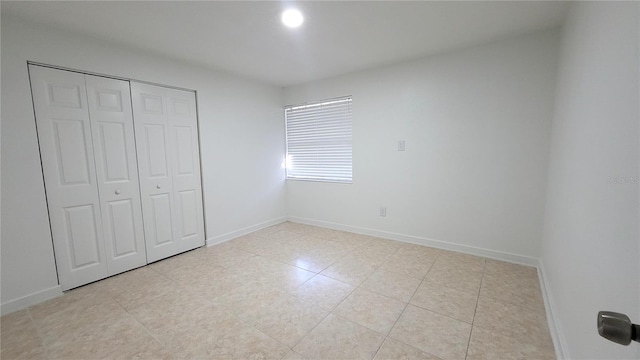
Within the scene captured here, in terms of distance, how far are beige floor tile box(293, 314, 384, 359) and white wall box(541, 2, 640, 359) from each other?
1046 mm

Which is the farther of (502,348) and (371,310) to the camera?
(371,310)

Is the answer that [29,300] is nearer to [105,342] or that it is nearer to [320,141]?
[105,342]

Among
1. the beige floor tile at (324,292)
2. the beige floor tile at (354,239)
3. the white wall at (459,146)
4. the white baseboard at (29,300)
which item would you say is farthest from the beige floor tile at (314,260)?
the white baseboard at (29,300)

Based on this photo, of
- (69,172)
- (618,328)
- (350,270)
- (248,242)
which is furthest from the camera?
(248,242)

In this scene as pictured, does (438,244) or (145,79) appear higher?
(145,79)

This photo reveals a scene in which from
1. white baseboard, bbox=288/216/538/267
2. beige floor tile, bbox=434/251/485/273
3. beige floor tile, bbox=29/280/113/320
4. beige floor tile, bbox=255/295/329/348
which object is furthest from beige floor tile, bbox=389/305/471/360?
beige floor tile, bbox=29/280/113/320

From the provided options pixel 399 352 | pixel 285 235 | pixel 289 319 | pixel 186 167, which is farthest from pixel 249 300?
pixel 186 167

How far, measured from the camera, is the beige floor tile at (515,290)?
1992mm

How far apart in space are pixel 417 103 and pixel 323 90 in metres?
1.45

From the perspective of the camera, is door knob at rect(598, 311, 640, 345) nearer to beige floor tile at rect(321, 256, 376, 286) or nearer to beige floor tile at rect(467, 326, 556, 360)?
beige floor tile at rect(467, 326, 556, 360)

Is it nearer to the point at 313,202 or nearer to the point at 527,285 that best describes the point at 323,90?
the point at 313,202

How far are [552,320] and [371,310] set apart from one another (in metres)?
1.22

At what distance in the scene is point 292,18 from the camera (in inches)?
80.8

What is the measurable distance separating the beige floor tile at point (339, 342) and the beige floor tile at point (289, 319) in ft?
0.22
